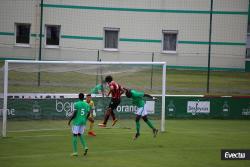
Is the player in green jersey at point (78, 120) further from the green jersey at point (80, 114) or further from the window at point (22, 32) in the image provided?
the window at point (22, 32)

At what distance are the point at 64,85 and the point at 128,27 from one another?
1240cm

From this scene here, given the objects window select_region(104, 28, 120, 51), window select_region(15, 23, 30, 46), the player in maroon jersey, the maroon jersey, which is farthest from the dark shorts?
window select_region(15, 23, 30, 46)

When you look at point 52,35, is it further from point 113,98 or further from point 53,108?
point 113,98

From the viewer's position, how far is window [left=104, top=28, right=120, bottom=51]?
43.3 metres

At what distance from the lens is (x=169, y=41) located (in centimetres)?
4322

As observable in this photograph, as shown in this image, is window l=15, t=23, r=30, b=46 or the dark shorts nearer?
the dark shorts

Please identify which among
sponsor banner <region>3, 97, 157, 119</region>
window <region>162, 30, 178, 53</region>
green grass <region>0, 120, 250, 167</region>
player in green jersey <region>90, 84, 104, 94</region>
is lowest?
green grass <region>0, 120, 250, 167</region>

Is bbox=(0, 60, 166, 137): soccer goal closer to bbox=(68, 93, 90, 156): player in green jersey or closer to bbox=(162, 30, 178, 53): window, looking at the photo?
bbox=(68, 93, 90, 156): player in green jersey

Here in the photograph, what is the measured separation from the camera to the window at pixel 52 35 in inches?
1697

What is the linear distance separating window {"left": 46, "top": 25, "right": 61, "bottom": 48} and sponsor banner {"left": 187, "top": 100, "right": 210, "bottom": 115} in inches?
511

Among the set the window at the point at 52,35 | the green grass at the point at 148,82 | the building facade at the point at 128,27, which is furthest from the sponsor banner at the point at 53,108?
the window at the point at 52,35

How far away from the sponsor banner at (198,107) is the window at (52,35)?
42.6 ft

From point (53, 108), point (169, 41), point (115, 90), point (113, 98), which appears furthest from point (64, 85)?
point (169, 41)

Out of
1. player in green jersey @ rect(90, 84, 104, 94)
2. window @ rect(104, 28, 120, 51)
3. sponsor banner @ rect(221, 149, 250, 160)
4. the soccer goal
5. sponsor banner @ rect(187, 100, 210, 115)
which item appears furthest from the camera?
window @ rect(104, 28, 120, 51)
